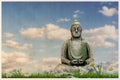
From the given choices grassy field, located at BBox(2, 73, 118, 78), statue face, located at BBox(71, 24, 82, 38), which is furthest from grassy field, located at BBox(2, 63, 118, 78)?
statue face, located at BBox(71, 24, 82, 38)

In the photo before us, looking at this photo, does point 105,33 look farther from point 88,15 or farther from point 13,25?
point 13,25

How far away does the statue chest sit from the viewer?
3.11m

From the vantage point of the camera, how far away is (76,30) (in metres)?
3.09

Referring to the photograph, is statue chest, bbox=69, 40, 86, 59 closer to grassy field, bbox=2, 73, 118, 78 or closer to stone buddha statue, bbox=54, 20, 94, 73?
stone buddha statue, bbox=54, 20, 94, 73

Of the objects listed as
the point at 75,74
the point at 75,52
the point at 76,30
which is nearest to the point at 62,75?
the point at 75,74

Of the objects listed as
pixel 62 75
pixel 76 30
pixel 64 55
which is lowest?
pixel 62 75

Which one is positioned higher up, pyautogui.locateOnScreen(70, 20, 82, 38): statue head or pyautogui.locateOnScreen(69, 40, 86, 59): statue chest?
pyautogui.locateOnScreen(70, 20, 82, 38): statue head

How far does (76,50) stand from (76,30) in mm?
174

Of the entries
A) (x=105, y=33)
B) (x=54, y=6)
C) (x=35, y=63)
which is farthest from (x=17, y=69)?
(x=105, y=33)

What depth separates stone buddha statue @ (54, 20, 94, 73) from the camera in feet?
10.1

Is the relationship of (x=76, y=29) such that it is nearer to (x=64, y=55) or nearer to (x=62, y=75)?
(x=64, y=55)

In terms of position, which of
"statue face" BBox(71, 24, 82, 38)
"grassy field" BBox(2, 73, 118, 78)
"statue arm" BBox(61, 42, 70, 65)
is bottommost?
"grassy field" BBox(2, 73, 118, 78)

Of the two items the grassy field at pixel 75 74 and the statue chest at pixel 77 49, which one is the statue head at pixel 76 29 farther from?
the grassy field at pixel 75 74

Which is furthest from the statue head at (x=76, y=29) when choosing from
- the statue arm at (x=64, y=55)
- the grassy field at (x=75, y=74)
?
the grassy field at (x=75, y=74)
